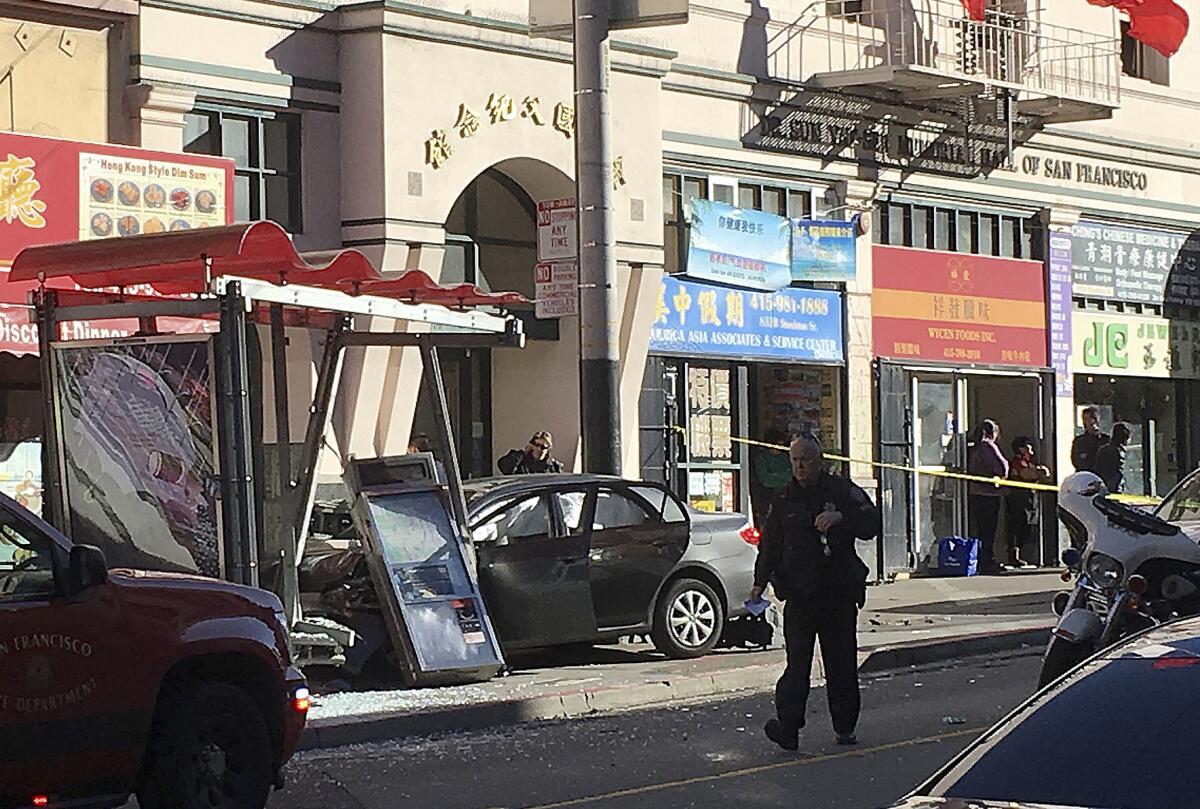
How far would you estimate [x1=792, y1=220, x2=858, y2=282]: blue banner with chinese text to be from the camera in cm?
2384

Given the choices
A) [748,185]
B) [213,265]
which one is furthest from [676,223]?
[213,265]

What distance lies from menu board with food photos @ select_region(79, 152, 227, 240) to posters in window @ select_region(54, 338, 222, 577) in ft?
12.4

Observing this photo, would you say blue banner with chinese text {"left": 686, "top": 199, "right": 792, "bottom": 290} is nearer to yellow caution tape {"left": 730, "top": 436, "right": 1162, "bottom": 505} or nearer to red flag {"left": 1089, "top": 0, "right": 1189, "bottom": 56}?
yellow caution tape {"left": 730, "top": 436, "right": 1162, "bottom": 505}

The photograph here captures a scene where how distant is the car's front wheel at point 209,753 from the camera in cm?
873

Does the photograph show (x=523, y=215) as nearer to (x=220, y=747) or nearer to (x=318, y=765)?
(x=318, y=765)

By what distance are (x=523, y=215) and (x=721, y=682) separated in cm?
826

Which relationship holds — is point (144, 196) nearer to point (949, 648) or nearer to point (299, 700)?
point (949, 648)

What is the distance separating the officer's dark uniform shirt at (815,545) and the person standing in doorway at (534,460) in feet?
26.4

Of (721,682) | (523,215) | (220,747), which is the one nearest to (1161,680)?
(220,747)

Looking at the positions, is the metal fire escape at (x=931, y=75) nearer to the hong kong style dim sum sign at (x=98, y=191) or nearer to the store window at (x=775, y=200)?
the store window at (x=775, y=200)

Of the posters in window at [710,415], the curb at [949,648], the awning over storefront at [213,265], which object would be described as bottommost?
the curb at [949,648]

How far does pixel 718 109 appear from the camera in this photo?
23.0m

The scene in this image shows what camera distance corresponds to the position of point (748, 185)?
77.2ft

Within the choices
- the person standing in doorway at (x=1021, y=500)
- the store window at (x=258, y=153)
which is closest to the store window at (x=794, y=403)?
the person standing in doorway at (x=1021, y=500)
